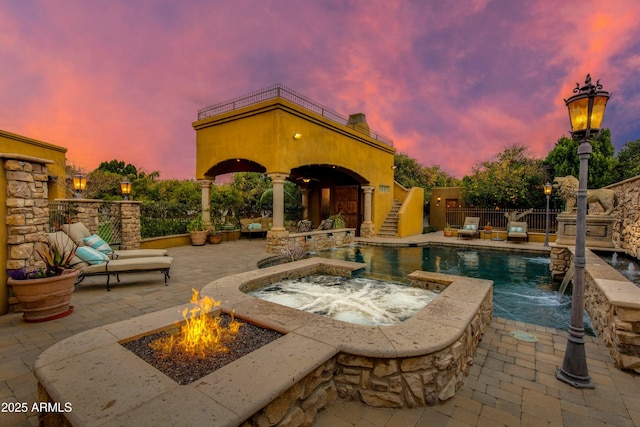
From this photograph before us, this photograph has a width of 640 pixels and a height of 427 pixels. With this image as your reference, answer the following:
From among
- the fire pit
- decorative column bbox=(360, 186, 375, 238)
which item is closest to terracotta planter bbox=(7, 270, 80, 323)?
the fire pit

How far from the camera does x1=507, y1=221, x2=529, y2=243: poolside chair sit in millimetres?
13211

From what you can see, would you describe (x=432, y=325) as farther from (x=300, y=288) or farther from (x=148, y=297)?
(x=148, y=297)

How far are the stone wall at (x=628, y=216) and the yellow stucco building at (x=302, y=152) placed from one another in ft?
26.5

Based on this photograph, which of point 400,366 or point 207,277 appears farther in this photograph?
point 207,277

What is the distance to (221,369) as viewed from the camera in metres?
2.05

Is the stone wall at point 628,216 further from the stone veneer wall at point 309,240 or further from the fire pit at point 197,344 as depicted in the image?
the fire pit at point 197,344

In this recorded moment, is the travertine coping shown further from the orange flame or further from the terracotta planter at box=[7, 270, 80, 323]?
the terracotta planter at box=[7, 270, 80, 323]

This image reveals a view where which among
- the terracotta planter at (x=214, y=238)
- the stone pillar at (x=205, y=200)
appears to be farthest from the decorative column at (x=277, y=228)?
the stone pillar at (x=205, y=200)

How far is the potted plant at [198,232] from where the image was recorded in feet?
Answer: 36.9

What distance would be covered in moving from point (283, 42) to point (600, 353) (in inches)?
571

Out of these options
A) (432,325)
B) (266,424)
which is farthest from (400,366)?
(266,424)

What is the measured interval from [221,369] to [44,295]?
3.36m

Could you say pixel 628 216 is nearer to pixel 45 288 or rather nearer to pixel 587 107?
pixel 587 107

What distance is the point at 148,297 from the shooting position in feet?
15.8
